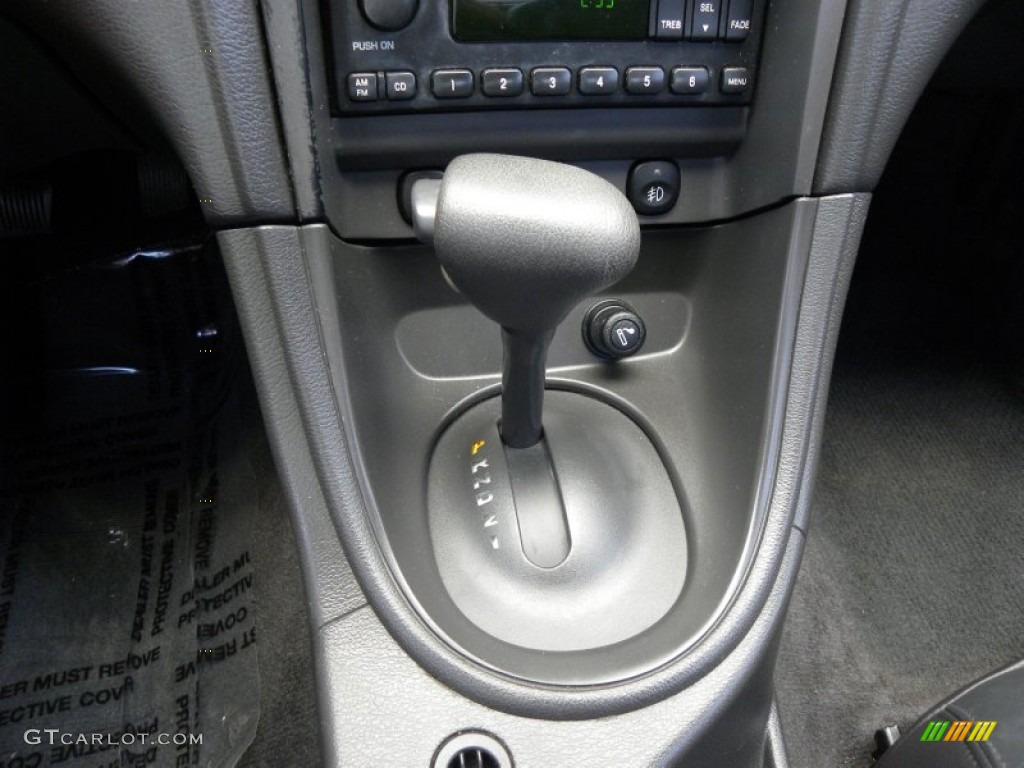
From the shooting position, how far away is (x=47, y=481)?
1229mm

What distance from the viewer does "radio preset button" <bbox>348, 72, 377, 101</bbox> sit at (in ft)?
1.90

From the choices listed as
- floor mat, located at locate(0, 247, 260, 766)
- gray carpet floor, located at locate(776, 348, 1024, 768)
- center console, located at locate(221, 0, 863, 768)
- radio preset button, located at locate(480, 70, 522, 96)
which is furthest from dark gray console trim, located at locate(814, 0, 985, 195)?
floor mat, located at locate(0, 247, 260, 766)

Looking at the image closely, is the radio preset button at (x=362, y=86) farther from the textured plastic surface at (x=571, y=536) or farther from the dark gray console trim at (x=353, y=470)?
the textured plastic surface at (x=571, y=536)

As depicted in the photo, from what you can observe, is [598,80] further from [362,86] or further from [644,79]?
[362,86]

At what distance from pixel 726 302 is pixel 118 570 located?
2.90 feet

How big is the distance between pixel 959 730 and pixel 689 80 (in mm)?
597

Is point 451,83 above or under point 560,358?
above

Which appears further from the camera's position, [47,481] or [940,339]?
[940,339]

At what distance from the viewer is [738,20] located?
0.63 m

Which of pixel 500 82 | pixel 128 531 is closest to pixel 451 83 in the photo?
pixel 500 82

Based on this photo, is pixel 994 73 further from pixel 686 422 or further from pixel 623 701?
pixel 623 701

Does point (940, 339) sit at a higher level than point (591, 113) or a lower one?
lower

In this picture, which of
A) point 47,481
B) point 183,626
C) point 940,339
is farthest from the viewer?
point 940,339

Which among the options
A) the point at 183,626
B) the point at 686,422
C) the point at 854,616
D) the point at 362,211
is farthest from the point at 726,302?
the point at 183,626
